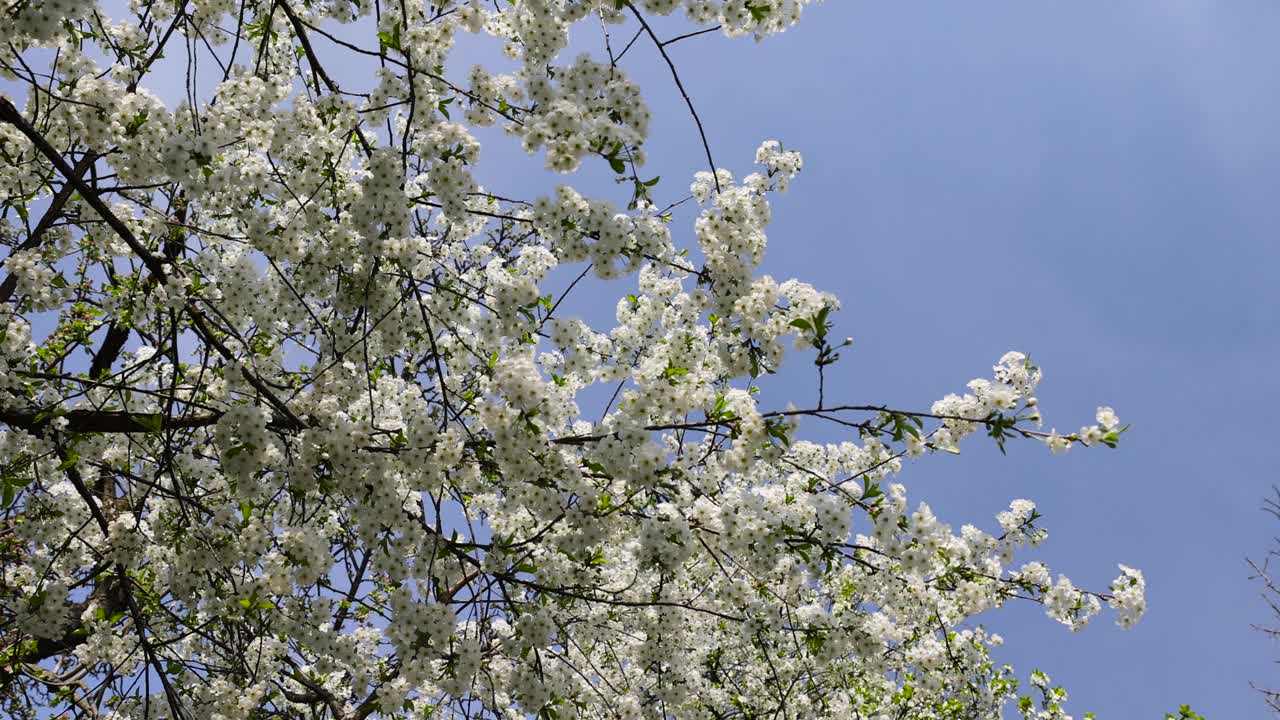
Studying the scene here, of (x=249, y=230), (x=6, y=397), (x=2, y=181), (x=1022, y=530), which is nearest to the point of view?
(x=249, y=230)

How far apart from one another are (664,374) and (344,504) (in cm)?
331

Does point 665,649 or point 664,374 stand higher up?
point 664,374

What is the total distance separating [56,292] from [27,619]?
2101mm

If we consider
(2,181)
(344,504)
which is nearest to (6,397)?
(2,181)

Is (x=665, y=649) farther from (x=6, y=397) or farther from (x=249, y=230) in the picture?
(x=6, y=397)

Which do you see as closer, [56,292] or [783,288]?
[783,288]

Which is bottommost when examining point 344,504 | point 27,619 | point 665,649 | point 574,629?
point 27,619

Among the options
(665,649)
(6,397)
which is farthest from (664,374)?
(6,397)

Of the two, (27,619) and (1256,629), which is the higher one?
(1256,629)

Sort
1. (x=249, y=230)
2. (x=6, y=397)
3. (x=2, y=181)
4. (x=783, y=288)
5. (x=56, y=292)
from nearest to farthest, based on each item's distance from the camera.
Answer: (x=783, y=288) → (x=249, y=230) → (x=6, y=397) → (x=2, y=181) → (x=56, y=292)

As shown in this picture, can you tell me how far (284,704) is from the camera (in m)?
7.42

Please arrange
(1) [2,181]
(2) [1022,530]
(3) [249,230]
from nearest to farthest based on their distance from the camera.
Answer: (3) [249,230] < (1) [2,181] < (2) [1022,530]

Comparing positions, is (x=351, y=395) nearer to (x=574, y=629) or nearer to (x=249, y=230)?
(x=249, y=230)

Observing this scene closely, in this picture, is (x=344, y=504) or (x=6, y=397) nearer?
(x=6, y=397)
